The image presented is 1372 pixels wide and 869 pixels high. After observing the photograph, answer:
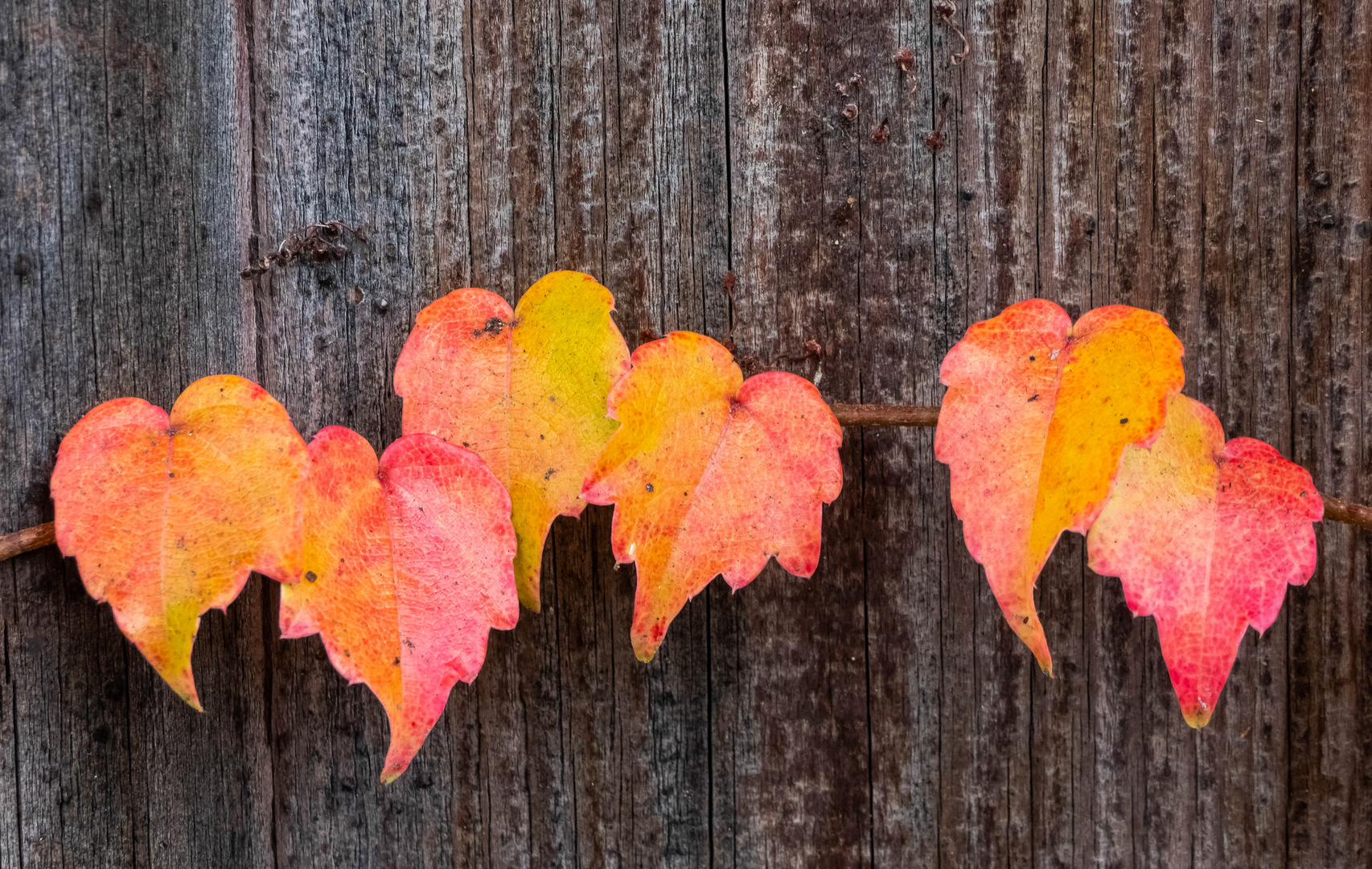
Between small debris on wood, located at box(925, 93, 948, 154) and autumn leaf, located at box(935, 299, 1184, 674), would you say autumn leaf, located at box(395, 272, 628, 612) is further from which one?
small debris on wood, located at box(925, 93, 948, 154)

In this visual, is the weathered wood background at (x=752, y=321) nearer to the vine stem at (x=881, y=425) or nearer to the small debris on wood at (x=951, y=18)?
the small debris on wood at (x=951, y=18)

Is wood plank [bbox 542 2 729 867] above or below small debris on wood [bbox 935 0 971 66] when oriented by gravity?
below

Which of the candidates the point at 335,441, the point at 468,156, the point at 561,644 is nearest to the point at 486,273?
the point at 468,156

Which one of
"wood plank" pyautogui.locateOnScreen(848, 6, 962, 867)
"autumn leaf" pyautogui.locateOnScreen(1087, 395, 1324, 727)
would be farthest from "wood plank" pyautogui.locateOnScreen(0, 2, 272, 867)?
"autumn leaf" pyautogui.locateOnScreen(1087, 395, 1324, 727)

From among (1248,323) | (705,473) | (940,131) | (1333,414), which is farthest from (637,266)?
(1333,414)

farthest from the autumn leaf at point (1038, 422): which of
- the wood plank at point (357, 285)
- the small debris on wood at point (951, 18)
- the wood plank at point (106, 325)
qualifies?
the wood plank at point (106, 325)
